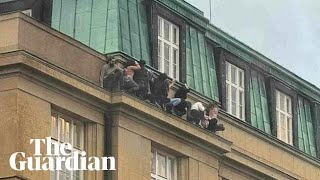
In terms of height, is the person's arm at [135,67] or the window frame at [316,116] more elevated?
the window frame at [316,116]

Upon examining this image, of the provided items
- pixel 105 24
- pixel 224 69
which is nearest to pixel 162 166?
pixel 105 24

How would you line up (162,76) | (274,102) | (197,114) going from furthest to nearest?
(274,102) < (197,114) < (162,76)

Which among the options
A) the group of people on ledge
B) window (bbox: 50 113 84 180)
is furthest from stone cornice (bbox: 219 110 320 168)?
window (bbox: 50 113 84 180)

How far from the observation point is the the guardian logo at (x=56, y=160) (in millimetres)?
35531

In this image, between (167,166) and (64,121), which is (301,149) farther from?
(64,121)

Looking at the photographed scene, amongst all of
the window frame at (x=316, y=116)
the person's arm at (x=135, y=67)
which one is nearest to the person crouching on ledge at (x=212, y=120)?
the person's arm at (x=135, y=67)

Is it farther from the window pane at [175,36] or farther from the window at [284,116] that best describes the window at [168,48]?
the window at [284,116]

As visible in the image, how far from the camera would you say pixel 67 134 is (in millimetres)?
38250

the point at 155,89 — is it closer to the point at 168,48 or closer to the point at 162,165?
the point at 162,165

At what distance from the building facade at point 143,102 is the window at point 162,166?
0.11ft

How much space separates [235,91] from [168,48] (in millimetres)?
4880

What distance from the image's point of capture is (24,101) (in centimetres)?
3609

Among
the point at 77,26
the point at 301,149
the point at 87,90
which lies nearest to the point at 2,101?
the point at 87,90

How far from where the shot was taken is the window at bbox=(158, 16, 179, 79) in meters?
43.0
